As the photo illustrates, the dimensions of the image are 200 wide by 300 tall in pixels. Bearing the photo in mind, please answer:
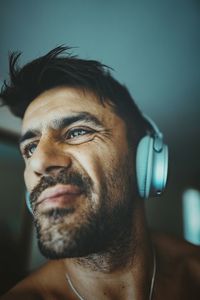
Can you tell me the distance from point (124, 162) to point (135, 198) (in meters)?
0.12

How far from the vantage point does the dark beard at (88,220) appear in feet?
3.27

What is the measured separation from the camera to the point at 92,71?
1.18 meters

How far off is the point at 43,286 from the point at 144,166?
47 cm

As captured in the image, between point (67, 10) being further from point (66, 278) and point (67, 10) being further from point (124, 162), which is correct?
point (66, 278)

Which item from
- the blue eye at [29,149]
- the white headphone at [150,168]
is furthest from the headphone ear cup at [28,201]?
the white headphone at [150,168]

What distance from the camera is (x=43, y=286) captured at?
1.00 meters

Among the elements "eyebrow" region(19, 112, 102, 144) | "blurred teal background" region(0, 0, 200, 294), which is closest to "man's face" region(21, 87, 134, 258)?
"eyebrow" region(19, 112, 102, 144)

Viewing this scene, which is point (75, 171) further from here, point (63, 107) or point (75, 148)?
point (63, 107)

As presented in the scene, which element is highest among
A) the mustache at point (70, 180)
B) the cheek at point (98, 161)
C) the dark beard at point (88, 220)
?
the cheek at point (98, 161)

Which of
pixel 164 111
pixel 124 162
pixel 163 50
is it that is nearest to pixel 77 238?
pixel 124 162

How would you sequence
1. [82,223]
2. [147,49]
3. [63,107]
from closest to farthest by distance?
[82,223]
[63,107]
[147,49]

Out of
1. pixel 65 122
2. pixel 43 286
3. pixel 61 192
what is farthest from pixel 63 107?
pixel 43 286

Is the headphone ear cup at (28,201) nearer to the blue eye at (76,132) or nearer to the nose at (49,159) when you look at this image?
the nose at (49,159)

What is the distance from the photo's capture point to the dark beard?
1.00 meters
